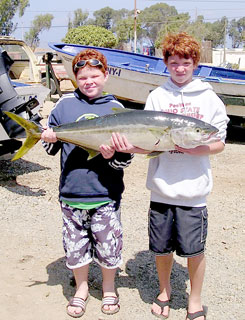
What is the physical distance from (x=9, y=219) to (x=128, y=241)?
152cm

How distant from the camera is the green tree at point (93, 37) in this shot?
147 feet

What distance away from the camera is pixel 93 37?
1791 inches

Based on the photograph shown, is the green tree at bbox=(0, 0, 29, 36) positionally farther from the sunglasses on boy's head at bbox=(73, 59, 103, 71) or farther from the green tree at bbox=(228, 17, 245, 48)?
the green tree at bbox=(228, 17, 245, 48)

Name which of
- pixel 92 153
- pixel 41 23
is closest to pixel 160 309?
pixel 92 153

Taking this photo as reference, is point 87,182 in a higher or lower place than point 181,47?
lower

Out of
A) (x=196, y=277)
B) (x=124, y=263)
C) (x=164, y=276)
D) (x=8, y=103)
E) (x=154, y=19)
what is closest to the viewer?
(x=196, y=277)

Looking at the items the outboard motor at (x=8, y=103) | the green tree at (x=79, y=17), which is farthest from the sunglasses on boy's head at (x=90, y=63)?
the green tree at (x=79, y=17)

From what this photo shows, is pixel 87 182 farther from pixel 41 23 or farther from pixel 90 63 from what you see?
pixel 41 23

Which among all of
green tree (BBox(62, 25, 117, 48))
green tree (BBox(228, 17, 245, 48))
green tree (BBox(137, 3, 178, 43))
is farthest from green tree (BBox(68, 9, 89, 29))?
green tree (BBox(62, 25, 117, 48))

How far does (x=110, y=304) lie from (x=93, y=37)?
4437 cm

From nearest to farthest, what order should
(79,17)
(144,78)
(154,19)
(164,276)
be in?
(164,276), (144,78), (79,17), (154,19)

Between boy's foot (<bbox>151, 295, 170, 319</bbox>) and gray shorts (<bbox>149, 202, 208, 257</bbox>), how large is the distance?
1.51 feet

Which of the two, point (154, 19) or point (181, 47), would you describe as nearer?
point (181, 47)

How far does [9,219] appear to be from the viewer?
5230 mm
